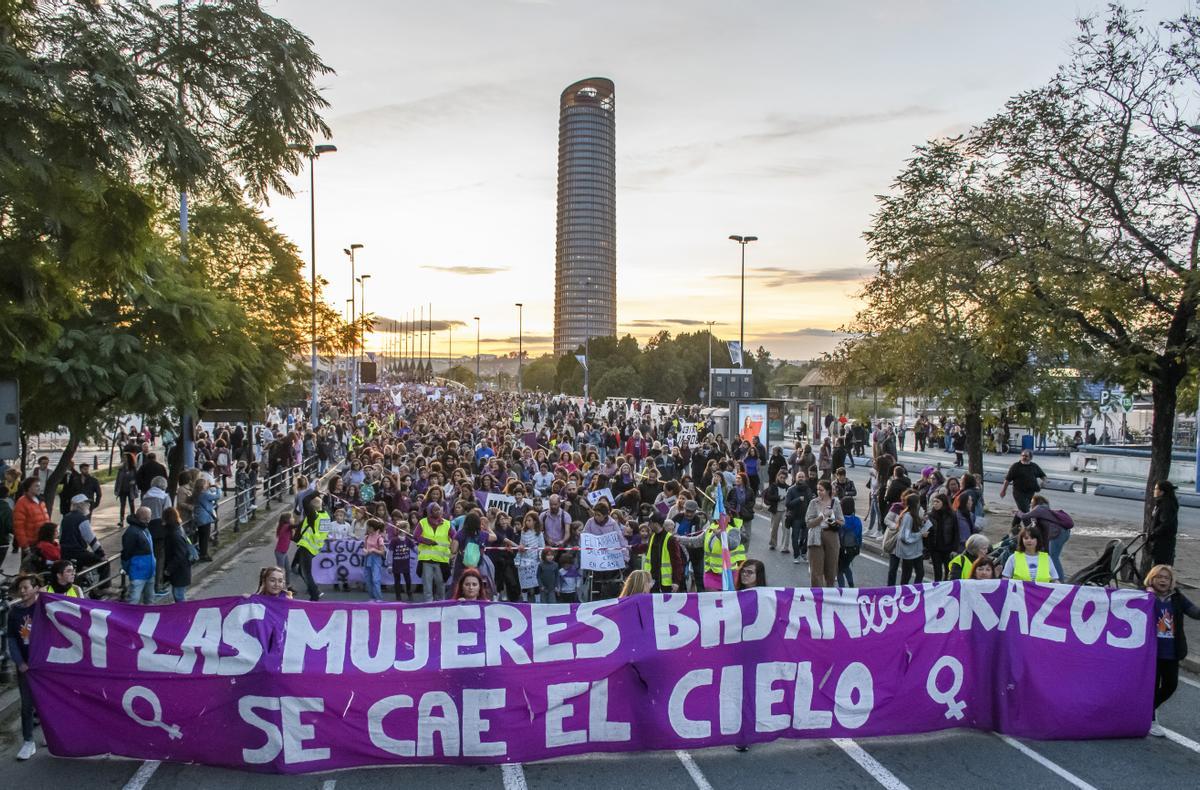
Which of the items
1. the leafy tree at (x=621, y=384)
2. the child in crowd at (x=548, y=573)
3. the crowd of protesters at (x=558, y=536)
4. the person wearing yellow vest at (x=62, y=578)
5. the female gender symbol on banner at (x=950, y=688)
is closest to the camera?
the female gender symbol on banner at (x=950, y=688)

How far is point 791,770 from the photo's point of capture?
7.47m

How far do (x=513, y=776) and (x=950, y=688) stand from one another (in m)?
3.64

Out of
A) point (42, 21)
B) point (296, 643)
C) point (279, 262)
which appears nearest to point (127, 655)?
point (296, 643)

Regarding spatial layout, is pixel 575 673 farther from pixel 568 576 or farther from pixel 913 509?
pixel 913 509

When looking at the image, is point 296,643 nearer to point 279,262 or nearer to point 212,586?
point 212,586

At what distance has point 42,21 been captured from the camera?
301 inches

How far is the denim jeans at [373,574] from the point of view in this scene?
1309 cm

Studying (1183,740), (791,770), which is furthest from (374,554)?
(1183,740)

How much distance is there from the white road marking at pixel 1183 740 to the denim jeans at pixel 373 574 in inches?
357

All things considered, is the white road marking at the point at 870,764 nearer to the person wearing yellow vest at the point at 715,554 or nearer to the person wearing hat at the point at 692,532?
the person wearing yellow vest at the point at 715,554

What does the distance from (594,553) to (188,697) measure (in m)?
6.06

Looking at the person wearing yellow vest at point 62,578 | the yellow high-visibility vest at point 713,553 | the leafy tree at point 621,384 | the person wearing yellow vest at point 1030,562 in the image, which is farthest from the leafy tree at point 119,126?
the leafy tree at point 621,384

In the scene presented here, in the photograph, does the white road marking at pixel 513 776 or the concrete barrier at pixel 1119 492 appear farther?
the concrete barrier at pixel 1119 492

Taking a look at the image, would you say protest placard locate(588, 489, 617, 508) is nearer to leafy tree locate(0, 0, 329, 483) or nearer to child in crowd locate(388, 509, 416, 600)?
child in crowd locate(388, 509, 416, 600)
